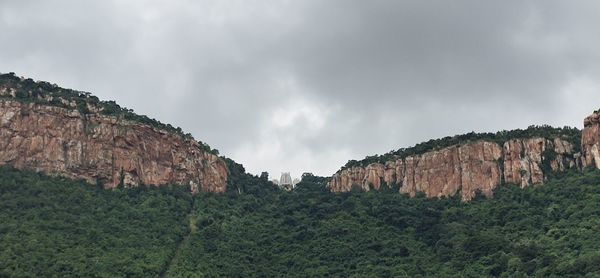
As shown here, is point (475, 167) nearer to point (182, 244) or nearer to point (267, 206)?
point (267, 206)

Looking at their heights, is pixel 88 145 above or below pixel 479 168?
above

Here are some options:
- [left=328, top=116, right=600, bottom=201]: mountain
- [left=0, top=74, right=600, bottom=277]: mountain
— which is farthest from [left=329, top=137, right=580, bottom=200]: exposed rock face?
[left=0, top=74, right=600, bottom=277]: mountain

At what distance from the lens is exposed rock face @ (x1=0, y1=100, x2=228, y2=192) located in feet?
393

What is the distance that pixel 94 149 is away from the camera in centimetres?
12538

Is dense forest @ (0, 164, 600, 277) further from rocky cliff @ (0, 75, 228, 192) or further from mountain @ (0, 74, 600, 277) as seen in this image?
rocky cliff @ (0, 75, 228, 192)

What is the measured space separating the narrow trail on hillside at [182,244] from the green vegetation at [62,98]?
69.2 feet

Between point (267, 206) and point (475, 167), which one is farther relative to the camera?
point (267, 206)

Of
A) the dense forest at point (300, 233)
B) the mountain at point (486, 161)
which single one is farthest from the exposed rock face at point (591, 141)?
the dense forest at point (300, 233)

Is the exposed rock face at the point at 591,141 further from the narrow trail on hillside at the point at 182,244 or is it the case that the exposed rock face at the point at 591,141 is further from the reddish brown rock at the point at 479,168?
the narrow trail on hillside at the point at 182,244

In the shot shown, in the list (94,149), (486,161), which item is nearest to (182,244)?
(94,149)

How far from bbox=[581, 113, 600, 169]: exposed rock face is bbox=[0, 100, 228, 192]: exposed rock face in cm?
6359

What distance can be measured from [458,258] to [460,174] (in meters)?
28.5

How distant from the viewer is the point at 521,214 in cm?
10375

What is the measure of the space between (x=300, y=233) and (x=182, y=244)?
704 inches
